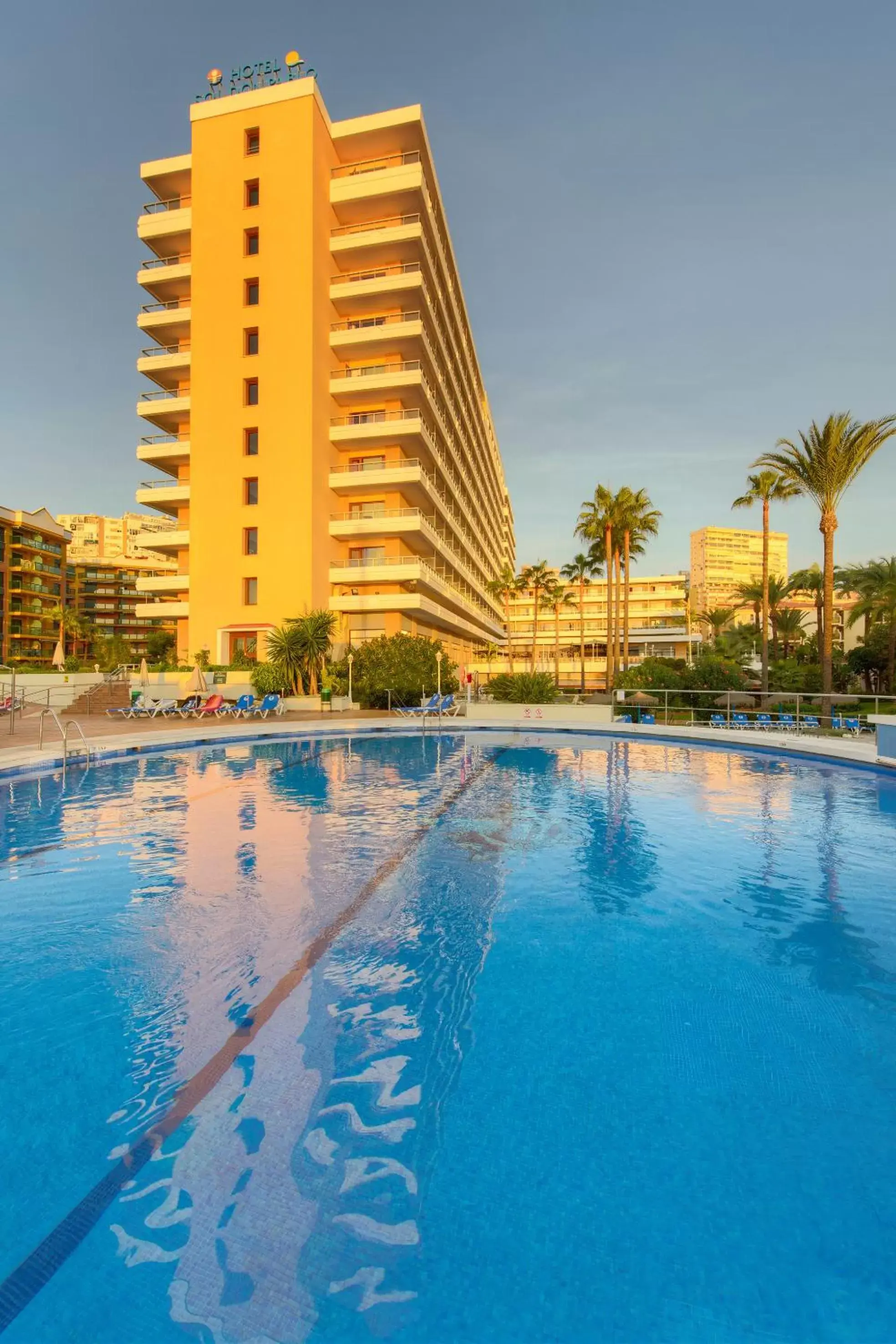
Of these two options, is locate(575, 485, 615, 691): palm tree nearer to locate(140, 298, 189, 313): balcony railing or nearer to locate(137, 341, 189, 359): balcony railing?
locate(137, 341, 189, 359): balcony railing

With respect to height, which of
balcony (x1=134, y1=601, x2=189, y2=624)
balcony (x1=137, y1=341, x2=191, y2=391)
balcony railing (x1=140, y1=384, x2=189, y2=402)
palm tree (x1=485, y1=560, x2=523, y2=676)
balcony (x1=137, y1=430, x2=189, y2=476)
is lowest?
balcony (x1=134, y1=601, x2=189, y2=624)

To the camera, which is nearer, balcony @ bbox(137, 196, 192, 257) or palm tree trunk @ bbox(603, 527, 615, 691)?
balcony @ bbox(137, 196, 192, 257)

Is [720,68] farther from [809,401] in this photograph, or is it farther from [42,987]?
[42,987]

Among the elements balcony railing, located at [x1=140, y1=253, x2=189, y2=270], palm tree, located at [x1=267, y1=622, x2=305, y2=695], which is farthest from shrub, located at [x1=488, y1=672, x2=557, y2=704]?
balcony railing, located at [x1=140, y1=253, x2=189, y2=270]

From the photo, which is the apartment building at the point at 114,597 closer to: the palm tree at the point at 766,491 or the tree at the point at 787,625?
the tree at the point at 787,625

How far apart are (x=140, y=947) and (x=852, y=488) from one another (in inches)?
1168

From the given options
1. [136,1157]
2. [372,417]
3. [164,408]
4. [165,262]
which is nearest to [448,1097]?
[136,1157]

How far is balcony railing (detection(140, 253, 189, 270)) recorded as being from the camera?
113 ft

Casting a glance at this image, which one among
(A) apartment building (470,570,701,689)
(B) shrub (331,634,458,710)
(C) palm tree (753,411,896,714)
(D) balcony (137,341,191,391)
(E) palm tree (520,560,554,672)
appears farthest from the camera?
(A) apartment building (470,570,701,689)

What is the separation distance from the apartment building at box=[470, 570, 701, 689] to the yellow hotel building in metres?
52.5

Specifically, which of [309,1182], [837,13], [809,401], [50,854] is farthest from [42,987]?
[809,401]

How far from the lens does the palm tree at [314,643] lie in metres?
28.3

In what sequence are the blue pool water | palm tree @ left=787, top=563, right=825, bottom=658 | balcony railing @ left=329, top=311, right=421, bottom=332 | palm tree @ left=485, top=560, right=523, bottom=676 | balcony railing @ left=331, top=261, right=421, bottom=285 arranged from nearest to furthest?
the blue pool water < balcony railing @ left=331, top=261, right=421, bottom=285 < balcony railing @ left=329, top=311, right=421, bottom=332 < palm tree @ left=787, top=563, right=825, bottom=658 < palm tree @ left=485, top=560, right=523, bottom=676

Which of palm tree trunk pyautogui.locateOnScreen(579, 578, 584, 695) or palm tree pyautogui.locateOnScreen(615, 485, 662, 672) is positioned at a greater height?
palm tree pyautogui.locateOnScreen(615, 485, 662, 672)
